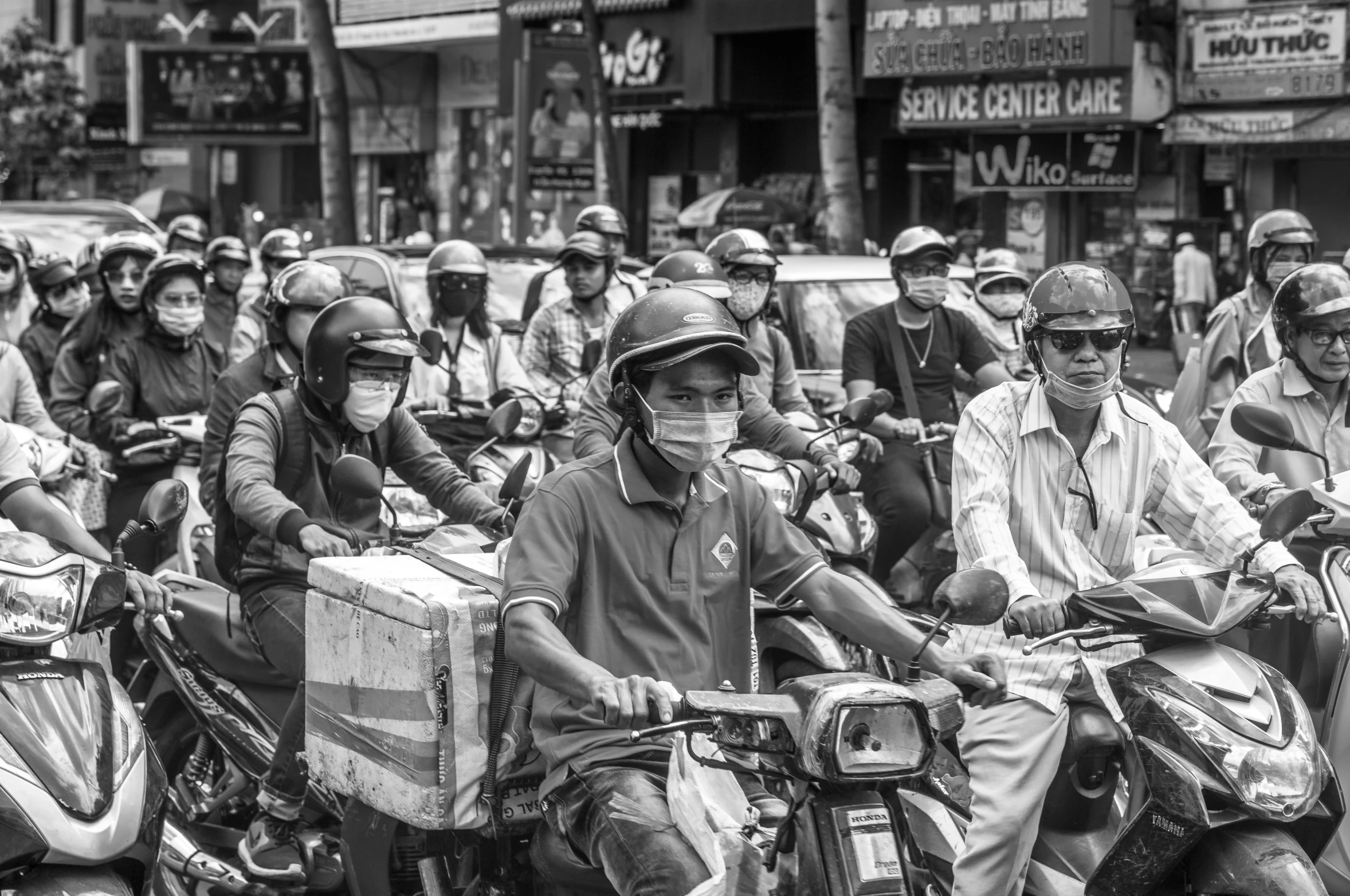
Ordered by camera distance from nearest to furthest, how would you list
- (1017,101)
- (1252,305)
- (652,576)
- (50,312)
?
(652,576) → (1252,305) → (50,312) → (1017,101)

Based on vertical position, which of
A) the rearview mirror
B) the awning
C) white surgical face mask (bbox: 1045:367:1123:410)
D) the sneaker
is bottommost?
the sneaker

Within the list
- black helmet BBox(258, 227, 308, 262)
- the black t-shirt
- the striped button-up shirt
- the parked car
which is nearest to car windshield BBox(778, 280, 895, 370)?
the black t-shirt

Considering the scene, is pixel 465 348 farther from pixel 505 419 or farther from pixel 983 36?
pixel 983 36

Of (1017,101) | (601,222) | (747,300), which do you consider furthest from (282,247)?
(1017,101)

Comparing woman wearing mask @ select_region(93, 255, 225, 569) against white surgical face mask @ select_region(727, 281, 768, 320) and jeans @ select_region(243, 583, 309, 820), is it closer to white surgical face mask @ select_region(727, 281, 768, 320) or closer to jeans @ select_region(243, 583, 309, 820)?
white surgical face mask @ select_region(727, 281, 768, 320)

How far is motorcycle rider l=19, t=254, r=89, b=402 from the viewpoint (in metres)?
10.7

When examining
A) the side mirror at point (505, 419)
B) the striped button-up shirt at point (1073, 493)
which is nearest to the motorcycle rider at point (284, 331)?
the side mirror at point (505, 419)

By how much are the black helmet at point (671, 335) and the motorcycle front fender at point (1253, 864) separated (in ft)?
4.45

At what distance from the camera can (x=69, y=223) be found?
14375mm

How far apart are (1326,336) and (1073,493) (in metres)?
1.32

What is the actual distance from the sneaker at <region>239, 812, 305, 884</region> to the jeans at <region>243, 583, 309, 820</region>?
5 cm

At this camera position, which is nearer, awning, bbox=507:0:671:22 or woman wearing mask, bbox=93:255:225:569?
woman wearing mask, bbox=93:255:225:569

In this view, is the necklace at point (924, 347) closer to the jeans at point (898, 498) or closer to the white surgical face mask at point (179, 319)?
the jeans at point (898, 498)

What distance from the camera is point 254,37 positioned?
37.0m
